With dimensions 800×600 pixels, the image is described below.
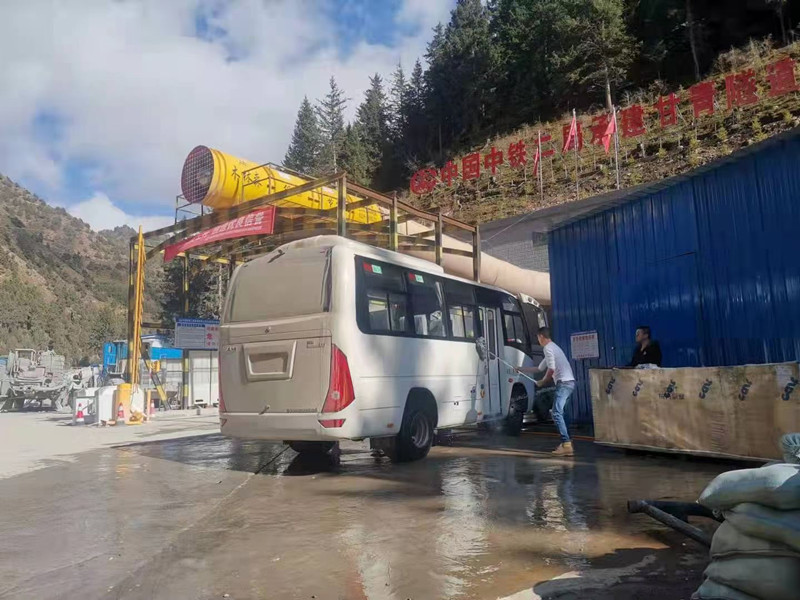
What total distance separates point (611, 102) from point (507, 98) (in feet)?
37.0

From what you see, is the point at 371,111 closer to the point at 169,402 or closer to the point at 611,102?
the point at 611,102

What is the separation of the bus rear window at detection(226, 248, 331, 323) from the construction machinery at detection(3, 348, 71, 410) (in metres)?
23.4

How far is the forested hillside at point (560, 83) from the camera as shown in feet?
102

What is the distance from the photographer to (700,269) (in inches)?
369

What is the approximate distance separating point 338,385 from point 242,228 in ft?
22.9

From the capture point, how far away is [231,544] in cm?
473

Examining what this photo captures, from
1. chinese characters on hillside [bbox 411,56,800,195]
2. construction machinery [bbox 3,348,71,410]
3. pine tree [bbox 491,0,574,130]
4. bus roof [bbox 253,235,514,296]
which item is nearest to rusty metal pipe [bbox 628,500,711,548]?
bus roof [bbox 253,235,514,296]

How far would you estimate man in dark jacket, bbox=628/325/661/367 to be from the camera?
29.5 ft

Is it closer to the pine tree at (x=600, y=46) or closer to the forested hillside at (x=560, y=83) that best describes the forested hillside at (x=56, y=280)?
the forested hillside at (x=560, y=83)

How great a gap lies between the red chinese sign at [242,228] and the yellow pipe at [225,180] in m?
0.53

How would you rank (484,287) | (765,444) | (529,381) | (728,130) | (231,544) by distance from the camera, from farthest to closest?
(728,130) < (529,381) < (484,287) < (765,444) < (231,544)

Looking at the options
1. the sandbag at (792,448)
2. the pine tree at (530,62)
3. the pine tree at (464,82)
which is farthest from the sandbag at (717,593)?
the pine tree at (464,82)

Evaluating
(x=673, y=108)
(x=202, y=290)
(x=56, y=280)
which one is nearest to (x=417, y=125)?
(x=202, y=290)

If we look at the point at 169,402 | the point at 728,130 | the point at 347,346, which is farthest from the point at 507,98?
the point at 347,346
